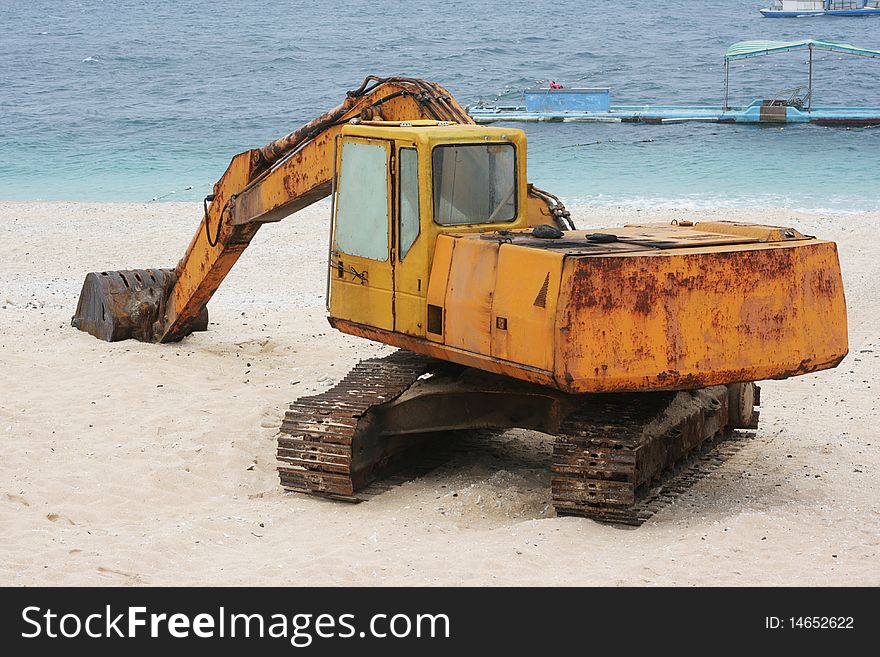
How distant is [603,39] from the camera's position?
71.9 metres

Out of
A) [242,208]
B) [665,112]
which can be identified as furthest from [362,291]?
[665,112]

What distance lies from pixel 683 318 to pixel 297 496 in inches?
122

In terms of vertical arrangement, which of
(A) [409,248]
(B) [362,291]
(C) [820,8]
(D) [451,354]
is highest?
(C) [820,8]

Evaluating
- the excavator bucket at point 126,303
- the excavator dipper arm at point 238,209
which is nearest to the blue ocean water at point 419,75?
the excavator bucket at point 126,303

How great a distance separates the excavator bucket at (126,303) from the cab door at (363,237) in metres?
4.16

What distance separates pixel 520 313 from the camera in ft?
24.2

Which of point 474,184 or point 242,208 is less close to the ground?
point 474,184

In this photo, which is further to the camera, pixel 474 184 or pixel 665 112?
pixel 665 112

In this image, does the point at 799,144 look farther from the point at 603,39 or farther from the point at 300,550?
the point at 603,39

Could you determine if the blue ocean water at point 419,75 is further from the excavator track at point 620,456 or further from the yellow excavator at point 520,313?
the excavator track at point 620,456

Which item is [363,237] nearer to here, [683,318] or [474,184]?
[474,184]

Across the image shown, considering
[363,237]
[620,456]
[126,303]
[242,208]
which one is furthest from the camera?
[126,303]

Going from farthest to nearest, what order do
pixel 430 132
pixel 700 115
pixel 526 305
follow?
pixel 700 115 < pixel 430 132 < pixel 526 305

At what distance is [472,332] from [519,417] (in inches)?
40.6
